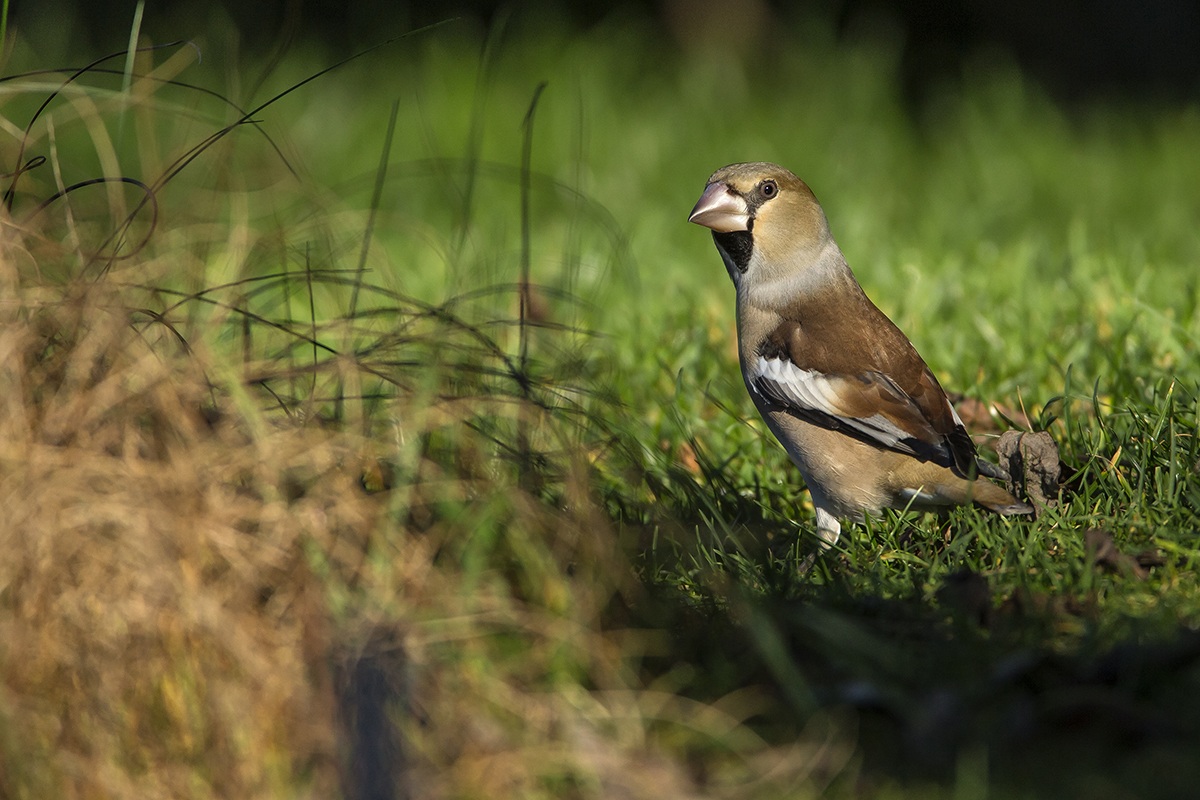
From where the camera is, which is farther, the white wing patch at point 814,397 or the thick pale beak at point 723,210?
the thick pale beak at point 723,210

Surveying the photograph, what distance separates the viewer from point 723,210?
4.17 metres

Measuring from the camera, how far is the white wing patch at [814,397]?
3.81 meters

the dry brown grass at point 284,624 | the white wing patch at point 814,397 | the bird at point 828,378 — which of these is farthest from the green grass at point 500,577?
the white wing patch at point 814,397

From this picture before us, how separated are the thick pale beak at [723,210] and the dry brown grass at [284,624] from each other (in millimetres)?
1380

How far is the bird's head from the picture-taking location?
4.18 m

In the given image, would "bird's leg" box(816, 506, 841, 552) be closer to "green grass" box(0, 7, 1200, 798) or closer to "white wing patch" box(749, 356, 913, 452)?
"green grass" box(0, 7, 1200, 798)

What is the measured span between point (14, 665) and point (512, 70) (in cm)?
782

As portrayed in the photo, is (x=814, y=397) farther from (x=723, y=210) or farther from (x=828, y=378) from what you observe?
(x=723, y=210)

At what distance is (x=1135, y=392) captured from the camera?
14.3ft

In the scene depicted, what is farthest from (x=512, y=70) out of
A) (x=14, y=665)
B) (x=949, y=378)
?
(x=14, y=665)

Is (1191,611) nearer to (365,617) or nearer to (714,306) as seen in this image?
(365,617)

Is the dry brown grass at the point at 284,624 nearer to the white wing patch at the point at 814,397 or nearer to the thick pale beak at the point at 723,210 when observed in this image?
the white wing patch at the point at 814,397

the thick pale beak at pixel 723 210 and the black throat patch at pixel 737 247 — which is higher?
the thick pale beak at pixel 723 210

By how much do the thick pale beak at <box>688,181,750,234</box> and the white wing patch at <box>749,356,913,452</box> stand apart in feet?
1.56
